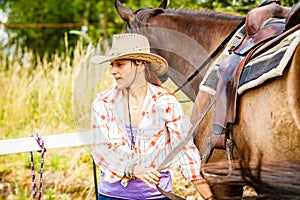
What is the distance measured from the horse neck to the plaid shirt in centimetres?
76

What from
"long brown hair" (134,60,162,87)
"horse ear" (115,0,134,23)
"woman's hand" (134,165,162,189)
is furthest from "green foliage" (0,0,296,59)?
"woman's hand" (134,165,162,189)

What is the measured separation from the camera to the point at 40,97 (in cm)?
591

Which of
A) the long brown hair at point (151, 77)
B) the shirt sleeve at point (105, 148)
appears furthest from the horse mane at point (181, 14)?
the shirt sleeve at point (105, 148)

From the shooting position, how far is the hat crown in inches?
87.1

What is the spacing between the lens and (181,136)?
217cm

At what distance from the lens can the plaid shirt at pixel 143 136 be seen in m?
2.12

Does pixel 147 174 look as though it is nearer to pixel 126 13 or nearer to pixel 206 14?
pixel 206 14

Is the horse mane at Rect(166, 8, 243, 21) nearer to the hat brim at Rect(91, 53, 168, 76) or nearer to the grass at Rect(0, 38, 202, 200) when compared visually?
the grass at Rect(0, 38, 202, 200)

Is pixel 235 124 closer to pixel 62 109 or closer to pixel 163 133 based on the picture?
pixel 163 133

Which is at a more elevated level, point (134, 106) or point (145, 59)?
point (145, 59)

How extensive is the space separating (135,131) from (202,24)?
1.05m

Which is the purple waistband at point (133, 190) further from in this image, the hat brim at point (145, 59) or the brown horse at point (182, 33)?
the brown horse at point (182, 33)

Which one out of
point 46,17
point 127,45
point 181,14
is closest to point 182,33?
point 181,14

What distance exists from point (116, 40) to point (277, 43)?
710 millimetres
